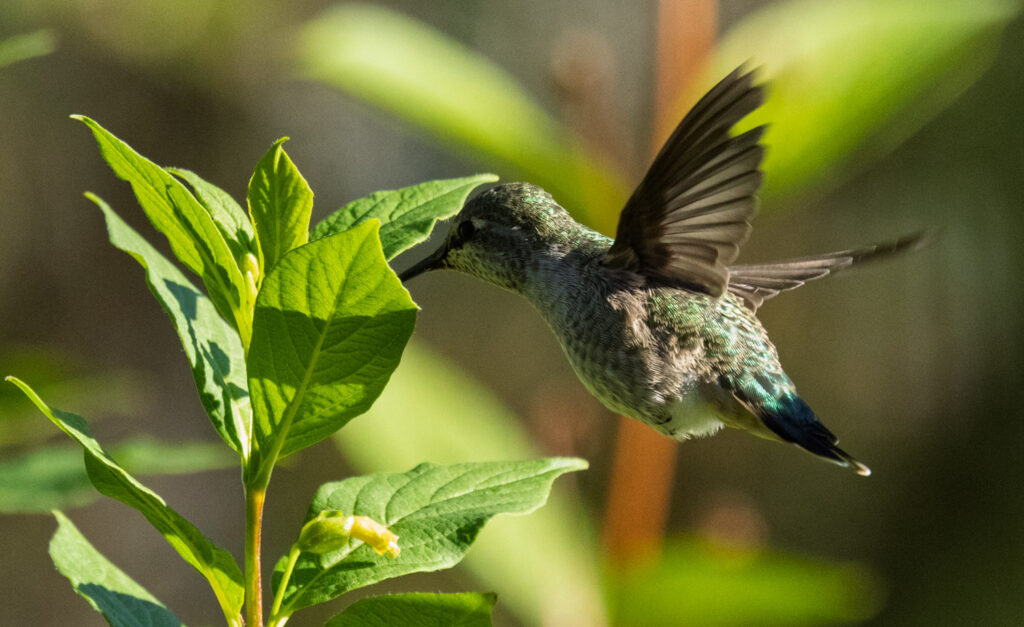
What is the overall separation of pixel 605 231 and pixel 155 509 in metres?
1.39

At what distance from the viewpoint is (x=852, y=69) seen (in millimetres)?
1897

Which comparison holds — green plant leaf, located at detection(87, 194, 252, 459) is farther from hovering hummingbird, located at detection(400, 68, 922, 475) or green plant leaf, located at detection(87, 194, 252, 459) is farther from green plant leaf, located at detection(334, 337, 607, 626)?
green plant leaf, located at detection(334, 337, 607, 626)

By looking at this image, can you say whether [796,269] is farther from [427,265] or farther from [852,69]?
[852,69]

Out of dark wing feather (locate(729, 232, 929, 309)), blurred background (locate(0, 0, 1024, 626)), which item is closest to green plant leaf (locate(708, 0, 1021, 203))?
blurred background (locate(0, 0, 1024, 626))

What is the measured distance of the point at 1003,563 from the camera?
13.1 ft

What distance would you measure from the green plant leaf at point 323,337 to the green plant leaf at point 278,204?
0.08 m

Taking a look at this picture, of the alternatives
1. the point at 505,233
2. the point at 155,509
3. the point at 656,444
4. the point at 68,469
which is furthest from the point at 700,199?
the point at 656,444

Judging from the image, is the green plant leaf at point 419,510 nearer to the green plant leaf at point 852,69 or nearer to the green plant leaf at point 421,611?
the green plant leaf at point 421,611

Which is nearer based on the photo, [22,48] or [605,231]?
[22,48]

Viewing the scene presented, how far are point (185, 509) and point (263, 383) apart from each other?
4.29 m

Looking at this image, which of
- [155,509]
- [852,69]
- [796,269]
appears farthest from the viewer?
[852,69]

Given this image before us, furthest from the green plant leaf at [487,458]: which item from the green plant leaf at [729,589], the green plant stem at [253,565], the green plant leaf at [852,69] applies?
the green plant stem at [253,565]

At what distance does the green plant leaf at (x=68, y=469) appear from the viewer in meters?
1.04

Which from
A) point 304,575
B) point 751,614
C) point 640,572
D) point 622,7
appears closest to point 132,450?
point 304,575
